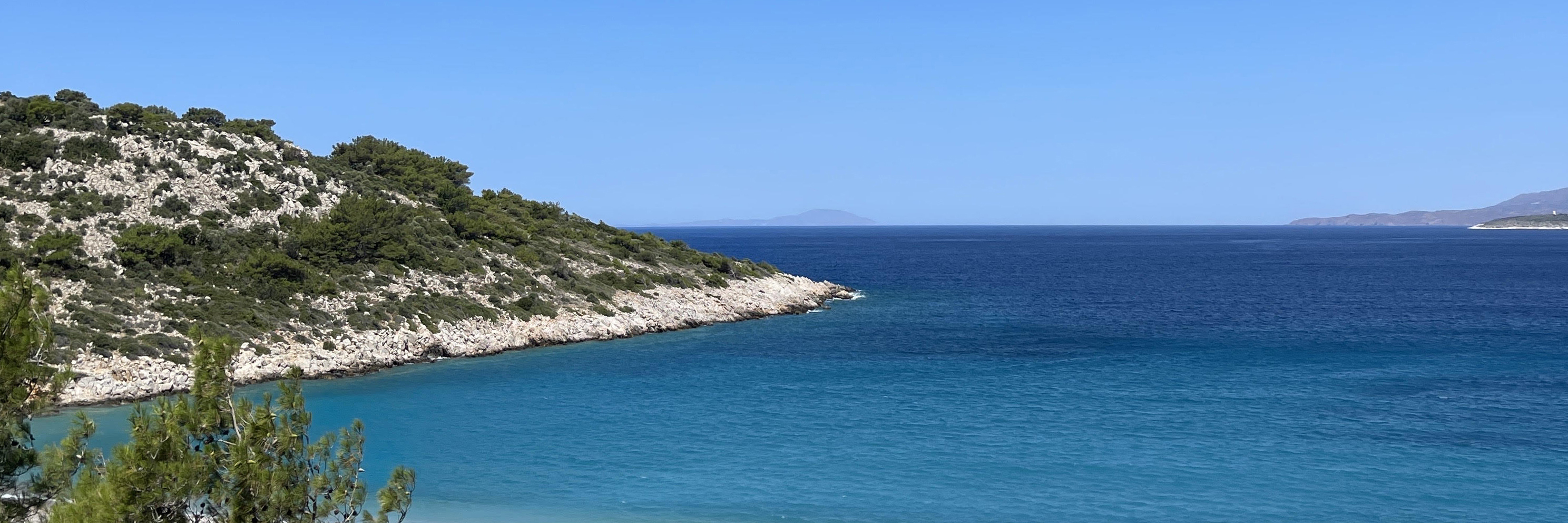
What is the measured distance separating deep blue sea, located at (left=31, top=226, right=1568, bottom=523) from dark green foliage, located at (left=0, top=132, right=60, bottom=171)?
25.6m

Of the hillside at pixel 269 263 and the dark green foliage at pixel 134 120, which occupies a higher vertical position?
the dark green foliage at pixel 134 120

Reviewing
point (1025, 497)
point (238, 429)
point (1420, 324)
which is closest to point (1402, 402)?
point (1025, 497)

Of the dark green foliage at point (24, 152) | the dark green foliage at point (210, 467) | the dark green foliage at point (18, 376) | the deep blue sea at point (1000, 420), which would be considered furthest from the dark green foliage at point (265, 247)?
the dark green foliage at point (210, 467)

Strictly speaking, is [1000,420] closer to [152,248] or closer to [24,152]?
[152,248]

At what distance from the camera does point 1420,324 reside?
6425cm

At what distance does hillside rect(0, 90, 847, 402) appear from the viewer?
150 feet

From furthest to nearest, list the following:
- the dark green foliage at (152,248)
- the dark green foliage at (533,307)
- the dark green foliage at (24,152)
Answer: the dark green foliage at (533,307) → the dark green foliage at (24,152) → the dark green foliage at (152,248)

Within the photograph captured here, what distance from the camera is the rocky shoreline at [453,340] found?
39719 millimetres

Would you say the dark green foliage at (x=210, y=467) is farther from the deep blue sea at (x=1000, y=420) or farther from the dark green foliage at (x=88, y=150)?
the dark green foliage at (x=88, y=150)

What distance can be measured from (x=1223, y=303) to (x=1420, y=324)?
53.3 feet

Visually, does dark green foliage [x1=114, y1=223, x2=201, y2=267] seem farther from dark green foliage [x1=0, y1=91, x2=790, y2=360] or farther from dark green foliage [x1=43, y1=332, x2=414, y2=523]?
dark green foliage [x1=43, y1=332, x2=414, y2=523]

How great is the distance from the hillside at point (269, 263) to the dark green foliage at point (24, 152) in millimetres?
115

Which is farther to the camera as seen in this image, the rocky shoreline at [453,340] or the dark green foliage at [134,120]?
the dark green foliage at [134,120]

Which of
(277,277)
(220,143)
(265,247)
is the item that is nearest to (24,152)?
(220,143)
